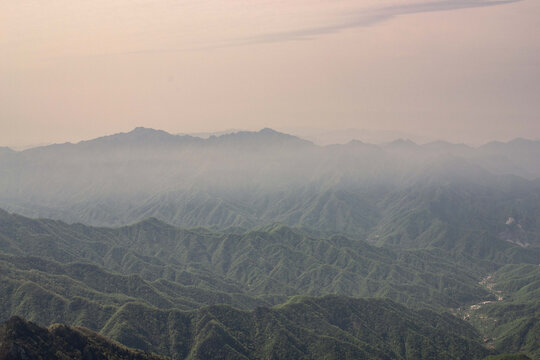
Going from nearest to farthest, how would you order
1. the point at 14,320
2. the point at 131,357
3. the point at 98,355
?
1. the point at 14,320
2. the point at 98,355
3. the point at 131,357

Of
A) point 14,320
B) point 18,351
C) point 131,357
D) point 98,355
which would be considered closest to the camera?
point 18,351

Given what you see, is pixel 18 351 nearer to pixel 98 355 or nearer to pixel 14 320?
pixel 14 320

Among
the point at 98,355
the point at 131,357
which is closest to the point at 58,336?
the point at 98,355

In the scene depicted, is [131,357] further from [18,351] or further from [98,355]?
[18,351]

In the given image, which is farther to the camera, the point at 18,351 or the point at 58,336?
the point at 58,336

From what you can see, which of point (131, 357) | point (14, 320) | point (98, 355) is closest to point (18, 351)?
point (14, 320)

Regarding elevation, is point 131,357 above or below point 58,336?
below
